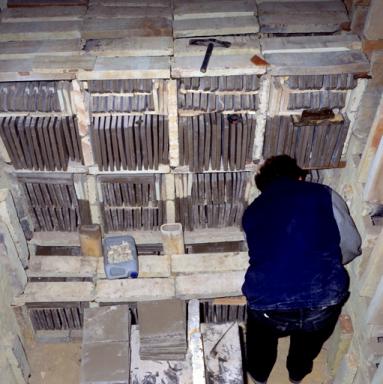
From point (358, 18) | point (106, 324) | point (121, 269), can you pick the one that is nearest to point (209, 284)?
point (121, 269)

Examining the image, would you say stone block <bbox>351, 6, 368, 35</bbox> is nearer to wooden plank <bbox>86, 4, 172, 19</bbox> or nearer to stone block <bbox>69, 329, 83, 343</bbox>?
wooden plank <bbox>86, 4, 172, 19</bbox>

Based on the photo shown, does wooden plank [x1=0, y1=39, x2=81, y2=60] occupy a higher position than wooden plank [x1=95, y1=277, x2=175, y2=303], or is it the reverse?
wooden plank [x1=0, y1=39, x2=81, y2=60]

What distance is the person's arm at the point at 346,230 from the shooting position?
161 inches

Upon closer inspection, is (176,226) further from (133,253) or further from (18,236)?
(18,236)

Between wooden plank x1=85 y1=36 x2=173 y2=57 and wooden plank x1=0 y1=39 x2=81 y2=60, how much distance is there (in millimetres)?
129

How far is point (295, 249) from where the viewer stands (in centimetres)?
388

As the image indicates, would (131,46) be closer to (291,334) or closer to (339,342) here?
(291,334)

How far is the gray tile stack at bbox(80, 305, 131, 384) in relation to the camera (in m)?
4.22

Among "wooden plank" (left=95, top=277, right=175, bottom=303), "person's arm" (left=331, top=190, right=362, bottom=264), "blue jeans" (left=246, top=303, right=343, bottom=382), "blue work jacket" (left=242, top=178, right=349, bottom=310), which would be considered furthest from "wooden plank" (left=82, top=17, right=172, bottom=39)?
"blue jeans" (left=246, top=303, right=343, bottom=382)

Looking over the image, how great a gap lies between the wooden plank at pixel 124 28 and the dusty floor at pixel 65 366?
3378 mm

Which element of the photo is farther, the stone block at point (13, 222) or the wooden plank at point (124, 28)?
the stone block at point (13, 222)

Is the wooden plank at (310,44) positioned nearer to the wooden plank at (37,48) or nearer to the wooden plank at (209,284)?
the wooden plank at (37,48)

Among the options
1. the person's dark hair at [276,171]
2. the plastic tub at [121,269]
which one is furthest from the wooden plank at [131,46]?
the plastic tub at [121,269]

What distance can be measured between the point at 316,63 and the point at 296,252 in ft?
5.32
